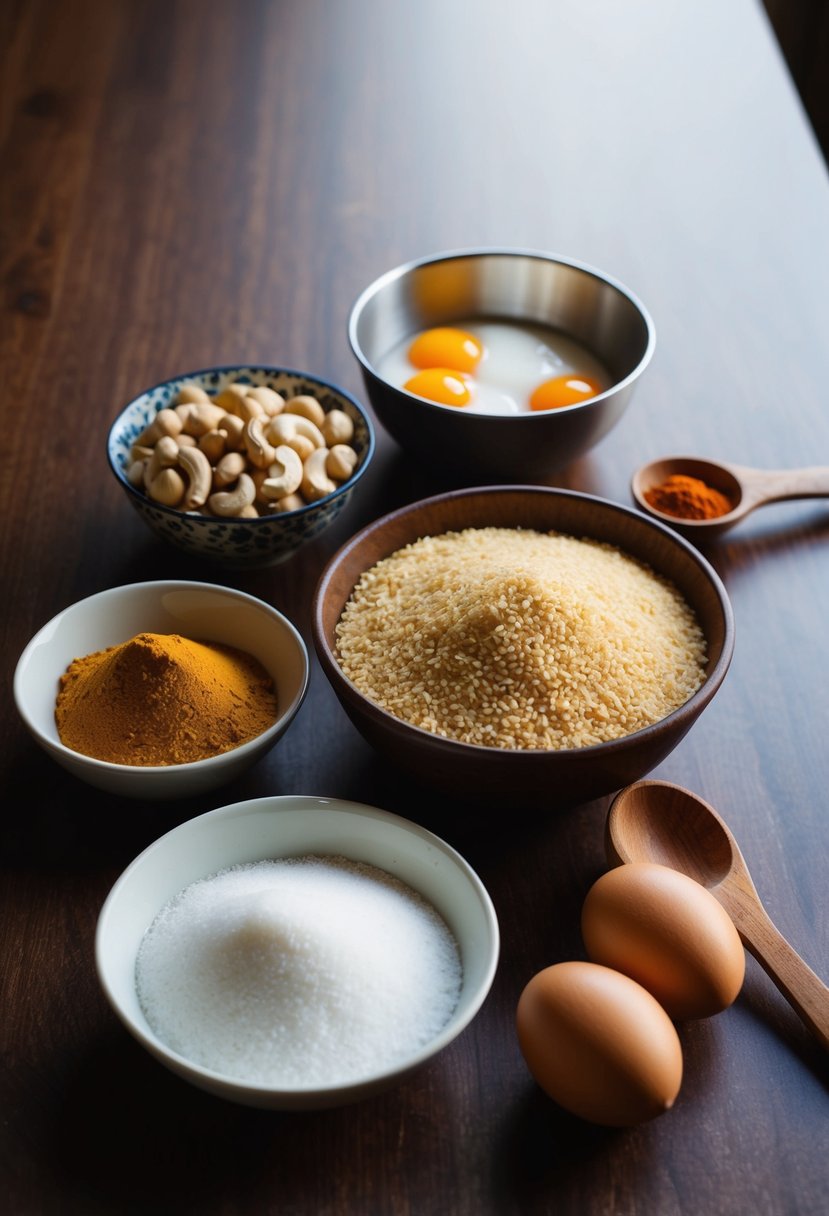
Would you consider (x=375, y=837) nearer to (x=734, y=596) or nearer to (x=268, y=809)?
(x=268, y=809)

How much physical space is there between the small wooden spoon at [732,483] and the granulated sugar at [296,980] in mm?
645

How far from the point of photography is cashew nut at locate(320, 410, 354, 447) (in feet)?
4.06

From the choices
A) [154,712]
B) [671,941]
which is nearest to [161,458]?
[154,712]

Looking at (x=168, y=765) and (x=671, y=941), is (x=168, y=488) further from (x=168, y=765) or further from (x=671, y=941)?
(x=671, y=941)

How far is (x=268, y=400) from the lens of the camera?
1.26m

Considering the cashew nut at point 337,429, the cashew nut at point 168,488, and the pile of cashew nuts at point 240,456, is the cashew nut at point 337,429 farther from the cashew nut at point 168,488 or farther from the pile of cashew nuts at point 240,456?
the cashew nut at point 168,488

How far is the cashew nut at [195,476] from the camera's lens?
1.14 metres

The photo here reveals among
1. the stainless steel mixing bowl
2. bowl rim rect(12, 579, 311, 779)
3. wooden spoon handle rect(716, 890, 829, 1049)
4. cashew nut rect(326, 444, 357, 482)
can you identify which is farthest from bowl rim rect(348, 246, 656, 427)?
wooden spoon handle rect(716, 890, 829, 1049)

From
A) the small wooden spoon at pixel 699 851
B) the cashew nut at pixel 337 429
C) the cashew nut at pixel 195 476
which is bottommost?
the cashew nut at pixel 195 476

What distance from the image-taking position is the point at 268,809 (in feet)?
2.83

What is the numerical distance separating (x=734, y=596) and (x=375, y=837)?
1.87 ft

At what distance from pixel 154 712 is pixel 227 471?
326 mm

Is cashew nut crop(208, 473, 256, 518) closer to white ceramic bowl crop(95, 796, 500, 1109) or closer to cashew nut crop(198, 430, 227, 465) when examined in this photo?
cashew nut crop(198, 430, 227, 465)

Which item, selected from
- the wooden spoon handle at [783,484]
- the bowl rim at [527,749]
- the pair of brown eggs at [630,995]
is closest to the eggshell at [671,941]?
the pair of brown eggs at [630,995]
